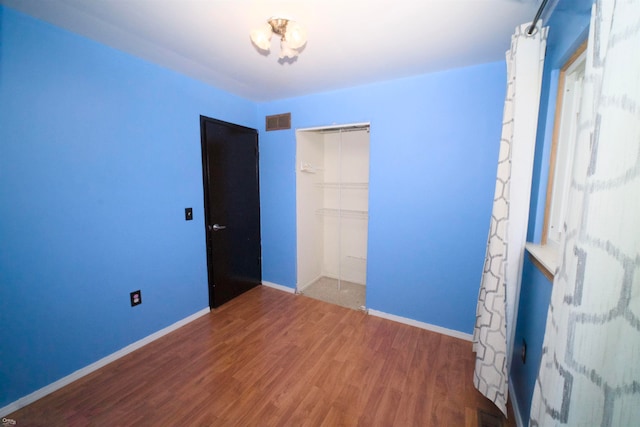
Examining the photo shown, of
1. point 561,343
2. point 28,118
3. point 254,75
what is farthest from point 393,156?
point 28,118

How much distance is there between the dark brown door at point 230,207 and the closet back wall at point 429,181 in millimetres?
937

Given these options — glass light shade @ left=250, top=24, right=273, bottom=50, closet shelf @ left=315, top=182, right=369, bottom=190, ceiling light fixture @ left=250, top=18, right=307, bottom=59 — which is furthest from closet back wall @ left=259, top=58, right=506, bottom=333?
glass light shade @ left=250, top=24, right=273, bottom=50

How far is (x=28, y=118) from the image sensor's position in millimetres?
1484

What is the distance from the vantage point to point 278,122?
302 cm

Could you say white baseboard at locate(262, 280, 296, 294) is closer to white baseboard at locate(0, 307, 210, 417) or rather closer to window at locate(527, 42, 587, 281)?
white baseboard at locate(0, 307, 210, 417)

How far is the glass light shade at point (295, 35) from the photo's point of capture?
53.7 inches

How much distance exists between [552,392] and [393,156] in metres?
2.06

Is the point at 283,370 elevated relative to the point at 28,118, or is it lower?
lower

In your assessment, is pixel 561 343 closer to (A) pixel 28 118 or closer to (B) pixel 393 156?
(B) pixel 393 156

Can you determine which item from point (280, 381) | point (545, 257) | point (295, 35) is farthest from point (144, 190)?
point (545, 257)

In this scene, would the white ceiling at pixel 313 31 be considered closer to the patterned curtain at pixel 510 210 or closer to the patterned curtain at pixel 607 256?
the patterned curtain at pixel 510 210

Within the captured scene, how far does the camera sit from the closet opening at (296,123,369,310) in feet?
10.2

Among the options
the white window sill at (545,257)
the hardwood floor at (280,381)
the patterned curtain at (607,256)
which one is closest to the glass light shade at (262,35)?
the patterned curtain at (607,256)

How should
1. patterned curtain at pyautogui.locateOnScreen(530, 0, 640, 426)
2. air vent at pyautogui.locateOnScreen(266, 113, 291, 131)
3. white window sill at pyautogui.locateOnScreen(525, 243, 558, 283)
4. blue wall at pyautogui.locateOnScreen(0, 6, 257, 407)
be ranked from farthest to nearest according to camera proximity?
1. air vent at pyautogui.locateOnScreen(266, 113, 291, 131)
2. blue wall at pyautogui.locateOnScreen(0, 6, 257, 407)
3. white window sill at pyautogui.locateOnScreen(525, 243, 558, 283)
4. patterned curtain at pyautogui.locateOnScreen(530, 0, 640, 426)
